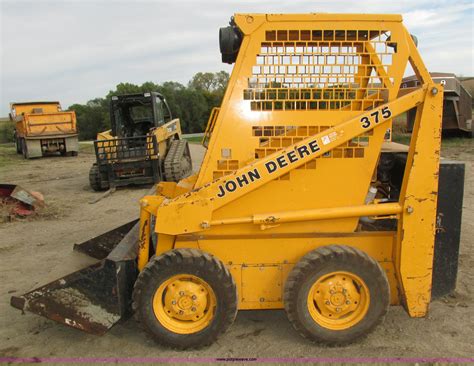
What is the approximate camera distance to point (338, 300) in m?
3.26

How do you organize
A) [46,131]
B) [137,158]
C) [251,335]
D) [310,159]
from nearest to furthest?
[310,159] → [251,335] → [137,158] → [46,131]

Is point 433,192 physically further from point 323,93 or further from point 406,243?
point 323,93

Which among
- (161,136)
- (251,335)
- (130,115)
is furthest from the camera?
(130,115)

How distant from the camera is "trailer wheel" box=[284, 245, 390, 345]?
10.5ft

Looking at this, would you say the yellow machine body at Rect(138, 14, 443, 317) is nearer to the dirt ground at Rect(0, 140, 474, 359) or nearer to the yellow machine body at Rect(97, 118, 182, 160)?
the dirt ground at Rect(0, 140, 474, 359)

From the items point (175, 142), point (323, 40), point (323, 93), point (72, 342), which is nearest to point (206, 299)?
point (72, 342)

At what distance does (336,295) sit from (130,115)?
1028 centimetres

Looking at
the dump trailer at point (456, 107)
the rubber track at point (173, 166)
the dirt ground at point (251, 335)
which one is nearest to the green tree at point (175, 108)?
the dump trailer at point (456, 107)

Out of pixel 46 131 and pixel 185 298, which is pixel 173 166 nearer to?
pixel 185 298

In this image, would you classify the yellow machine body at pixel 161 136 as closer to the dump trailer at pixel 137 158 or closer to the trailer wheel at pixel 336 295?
the dump trailer at pixel 137 158

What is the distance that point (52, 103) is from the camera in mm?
21797

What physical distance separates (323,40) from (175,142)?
9.43 m

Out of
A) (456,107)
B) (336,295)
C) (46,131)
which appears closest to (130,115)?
(46,131)

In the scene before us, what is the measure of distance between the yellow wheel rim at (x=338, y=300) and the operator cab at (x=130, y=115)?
8893mm
